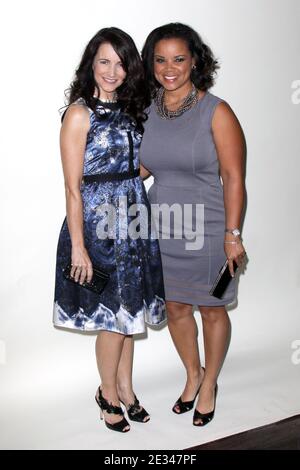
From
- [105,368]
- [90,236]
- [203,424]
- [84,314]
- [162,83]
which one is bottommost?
[203,424]

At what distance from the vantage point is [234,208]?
236 cm

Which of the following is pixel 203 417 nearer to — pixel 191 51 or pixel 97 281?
pixel 97 281

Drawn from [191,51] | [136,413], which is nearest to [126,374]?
[136,413]

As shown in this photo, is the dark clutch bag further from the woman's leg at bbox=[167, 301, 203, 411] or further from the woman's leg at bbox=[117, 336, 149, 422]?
the woman's leg at bbox=[117, 336, 149, 422]

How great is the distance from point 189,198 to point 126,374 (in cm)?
76

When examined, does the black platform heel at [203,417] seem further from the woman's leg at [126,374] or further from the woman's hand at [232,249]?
the woman's hand at [232,249]

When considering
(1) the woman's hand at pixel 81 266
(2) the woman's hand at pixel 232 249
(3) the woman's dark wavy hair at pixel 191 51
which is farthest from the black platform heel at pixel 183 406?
(3) the woman's dark wavy hair at pixel 191 51

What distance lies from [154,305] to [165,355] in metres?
0.69
